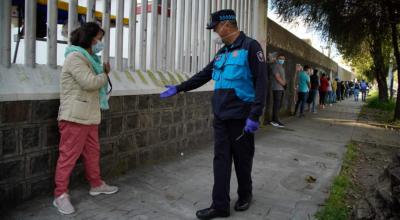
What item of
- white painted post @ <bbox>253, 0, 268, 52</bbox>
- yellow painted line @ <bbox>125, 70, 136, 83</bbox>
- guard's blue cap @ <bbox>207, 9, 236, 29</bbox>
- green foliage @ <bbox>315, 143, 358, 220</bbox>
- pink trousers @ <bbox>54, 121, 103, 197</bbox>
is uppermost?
white painted post @ <bbox>253, 0, 268, 52</bbox>

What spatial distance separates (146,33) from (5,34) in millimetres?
2019

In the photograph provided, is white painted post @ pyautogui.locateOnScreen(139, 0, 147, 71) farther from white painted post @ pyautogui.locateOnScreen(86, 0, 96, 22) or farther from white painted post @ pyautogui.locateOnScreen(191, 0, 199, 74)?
white painted post @ pyautogui.locateOnScreen(191, 0, 199, 74)

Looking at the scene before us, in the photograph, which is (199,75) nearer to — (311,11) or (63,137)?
(63,137)

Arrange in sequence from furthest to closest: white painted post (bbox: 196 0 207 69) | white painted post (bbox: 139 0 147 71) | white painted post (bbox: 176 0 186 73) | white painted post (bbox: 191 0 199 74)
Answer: white painted post (bbox: 196 0 207 69), white painted post (bbox: 191 0 199 74), white painted post (bbox: 176 0 186 73), white painted post (bbox: 139 0 147 71)

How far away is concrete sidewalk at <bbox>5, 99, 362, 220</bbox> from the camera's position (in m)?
3.53

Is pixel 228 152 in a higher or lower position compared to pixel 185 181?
higher

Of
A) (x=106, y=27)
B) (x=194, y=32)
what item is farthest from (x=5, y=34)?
(x=194, y=32)

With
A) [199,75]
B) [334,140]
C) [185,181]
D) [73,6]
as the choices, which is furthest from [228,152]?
[334,140]

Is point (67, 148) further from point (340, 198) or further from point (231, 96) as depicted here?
point (340, 198)

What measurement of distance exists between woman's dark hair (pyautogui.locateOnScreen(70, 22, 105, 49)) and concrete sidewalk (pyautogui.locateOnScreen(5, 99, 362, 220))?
4.92 ft

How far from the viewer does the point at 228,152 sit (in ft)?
11.6

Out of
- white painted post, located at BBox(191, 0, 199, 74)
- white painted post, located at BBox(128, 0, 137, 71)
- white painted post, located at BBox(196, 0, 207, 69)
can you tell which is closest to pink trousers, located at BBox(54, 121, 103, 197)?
white painted post, located at BBox(128, 0, 137, 71)

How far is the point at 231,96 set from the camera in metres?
3.47

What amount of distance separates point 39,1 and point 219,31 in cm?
189
